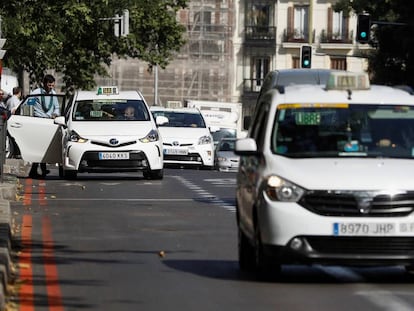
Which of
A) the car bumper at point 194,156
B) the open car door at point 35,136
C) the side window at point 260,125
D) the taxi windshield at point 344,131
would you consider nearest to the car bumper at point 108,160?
the open car door at point 35,136

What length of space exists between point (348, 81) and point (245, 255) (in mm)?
1792

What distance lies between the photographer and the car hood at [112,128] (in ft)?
91.1

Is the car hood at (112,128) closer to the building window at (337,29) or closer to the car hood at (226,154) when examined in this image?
the car hood at (226,154)

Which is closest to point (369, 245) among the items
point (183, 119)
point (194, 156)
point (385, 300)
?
point (385, 300)

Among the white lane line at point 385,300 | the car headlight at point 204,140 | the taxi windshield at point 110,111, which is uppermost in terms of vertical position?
the white lane line at point 385,300

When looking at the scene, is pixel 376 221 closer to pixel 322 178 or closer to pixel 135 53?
pixel 322 178

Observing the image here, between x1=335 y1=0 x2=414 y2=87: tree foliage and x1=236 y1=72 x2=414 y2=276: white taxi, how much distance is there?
49572 millimetres

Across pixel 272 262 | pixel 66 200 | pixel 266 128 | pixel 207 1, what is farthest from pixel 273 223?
pixel 207 1

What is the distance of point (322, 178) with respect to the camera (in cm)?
1235

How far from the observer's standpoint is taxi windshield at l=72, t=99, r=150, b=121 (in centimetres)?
2859

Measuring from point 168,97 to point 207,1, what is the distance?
243 inches

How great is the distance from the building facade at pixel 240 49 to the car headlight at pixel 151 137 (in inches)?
2303

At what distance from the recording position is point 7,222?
53.1ft

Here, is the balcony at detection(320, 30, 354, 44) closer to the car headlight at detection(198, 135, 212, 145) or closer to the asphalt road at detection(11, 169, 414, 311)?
the car headlight at detection(198, 135, 212, 145)
